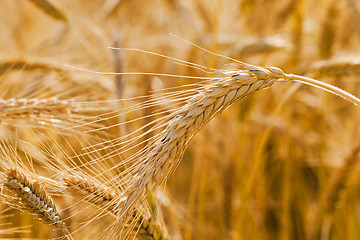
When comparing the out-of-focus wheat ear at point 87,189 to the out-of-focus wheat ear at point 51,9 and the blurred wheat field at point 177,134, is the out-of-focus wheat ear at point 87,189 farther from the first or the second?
the out-of-focus wheat ear at point 51,9

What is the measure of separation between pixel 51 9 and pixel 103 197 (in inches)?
46.4

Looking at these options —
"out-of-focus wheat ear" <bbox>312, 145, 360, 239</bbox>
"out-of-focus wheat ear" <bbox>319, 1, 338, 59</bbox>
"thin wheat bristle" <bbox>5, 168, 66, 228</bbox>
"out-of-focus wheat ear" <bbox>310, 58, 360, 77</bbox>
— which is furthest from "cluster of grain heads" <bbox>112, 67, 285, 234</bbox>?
"out-of-focus wheat ear" <bbox>319, 1, 338, 59</bbox>

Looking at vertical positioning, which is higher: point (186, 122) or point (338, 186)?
point (186, 122)

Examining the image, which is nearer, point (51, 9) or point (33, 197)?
point (33, 197)

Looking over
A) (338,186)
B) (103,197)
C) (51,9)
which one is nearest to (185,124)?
(103,197)

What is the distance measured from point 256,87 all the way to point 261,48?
98 cm

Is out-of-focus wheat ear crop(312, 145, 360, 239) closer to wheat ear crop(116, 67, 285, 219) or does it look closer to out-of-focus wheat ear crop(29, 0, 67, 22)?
wheat ear crop(116, 67, 285, 219)

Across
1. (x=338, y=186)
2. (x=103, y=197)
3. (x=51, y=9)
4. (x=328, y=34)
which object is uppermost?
(x=51, y=9)

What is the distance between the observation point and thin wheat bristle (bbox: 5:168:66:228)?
104 cm

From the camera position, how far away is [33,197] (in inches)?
41.0

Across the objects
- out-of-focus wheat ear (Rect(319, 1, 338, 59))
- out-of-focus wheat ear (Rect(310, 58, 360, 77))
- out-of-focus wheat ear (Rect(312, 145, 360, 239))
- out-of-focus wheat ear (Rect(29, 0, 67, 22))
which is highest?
out-of-focus wheat ear (Rect(29, 0, 67, 22))

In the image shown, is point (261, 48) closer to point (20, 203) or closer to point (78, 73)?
point (78, 73)

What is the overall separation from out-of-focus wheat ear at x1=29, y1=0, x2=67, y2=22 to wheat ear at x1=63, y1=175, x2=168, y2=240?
1119 millimetres

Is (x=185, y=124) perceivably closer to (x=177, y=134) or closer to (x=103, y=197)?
(x=177, y=134)
